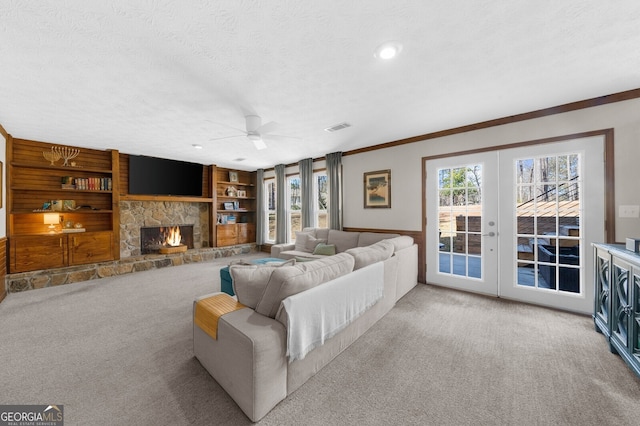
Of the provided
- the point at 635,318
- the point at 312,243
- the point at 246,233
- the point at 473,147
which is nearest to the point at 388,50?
the point at 473,147

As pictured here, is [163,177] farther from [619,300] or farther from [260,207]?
[619,300]

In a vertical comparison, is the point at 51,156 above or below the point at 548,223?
above

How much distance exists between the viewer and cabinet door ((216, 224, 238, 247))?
22.9ft

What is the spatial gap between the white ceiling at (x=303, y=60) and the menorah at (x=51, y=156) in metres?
1.19

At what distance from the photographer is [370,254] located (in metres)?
2.78

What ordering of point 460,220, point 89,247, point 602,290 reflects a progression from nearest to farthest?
1. point 602,290
2. point 460,220
3. point 89,247

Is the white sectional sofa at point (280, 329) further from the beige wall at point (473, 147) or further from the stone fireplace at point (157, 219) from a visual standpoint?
the stone fireplace at point (157, 219)

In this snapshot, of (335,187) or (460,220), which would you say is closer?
(460,220)

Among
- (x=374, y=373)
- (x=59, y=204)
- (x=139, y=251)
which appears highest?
(x=59, y=204)

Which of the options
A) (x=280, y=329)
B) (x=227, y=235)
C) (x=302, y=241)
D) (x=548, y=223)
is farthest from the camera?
(x=227, y=235)

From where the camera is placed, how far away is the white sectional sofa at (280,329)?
151 centimetres

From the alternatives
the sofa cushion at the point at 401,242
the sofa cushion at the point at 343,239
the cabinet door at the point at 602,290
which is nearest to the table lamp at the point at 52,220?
the sofa cushion at the point at 343,239

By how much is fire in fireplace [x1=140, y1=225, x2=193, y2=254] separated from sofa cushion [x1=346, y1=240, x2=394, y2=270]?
5.25 metres

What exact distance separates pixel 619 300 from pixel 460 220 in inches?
77.2
